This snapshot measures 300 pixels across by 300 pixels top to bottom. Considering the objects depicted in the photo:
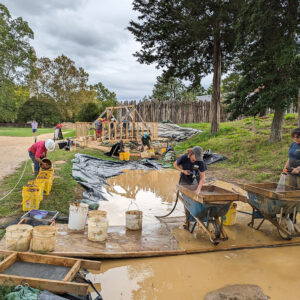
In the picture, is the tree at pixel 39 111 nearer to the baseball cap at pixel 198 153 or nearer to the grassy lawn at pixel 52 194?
the grassy lawn at pixel 52 194

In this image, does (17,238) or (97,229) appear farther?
(97,229)

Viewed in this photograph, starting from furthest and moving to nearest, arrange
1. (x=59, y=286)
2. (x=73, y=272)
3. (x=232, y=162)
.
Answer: (x=232, y=162) → (x=73, y=272) → (x=59, y=286)

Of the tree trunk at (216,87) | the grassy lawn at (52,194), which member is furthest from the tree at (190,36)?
the grassy lawn at (52,194)

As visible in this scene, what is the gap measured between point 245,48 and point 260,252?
36.8 feet

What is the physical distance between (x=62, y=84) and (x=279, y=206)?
50463mm

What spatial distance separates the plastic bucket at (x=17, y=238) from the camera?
3.95 meters

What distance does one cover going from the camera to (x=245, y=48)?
522 inches

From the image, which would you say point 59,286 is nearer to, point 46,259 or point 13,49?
point 46,259

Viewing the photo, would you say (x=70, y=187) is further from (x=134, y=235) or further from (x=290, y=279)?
(x=290, y=279)

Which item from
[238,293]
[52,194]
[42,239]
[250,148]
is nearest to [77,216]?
[42,239]

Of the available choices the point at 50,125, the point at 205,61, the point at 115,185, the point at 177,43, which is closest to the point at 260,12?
the point at 177,43

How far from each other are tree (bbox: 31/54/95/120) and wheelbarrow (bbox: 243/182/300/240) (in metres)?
46.8

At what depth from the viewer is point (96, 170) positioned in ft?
38.3

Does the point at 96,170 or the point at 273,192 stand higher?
the point at 273,192
